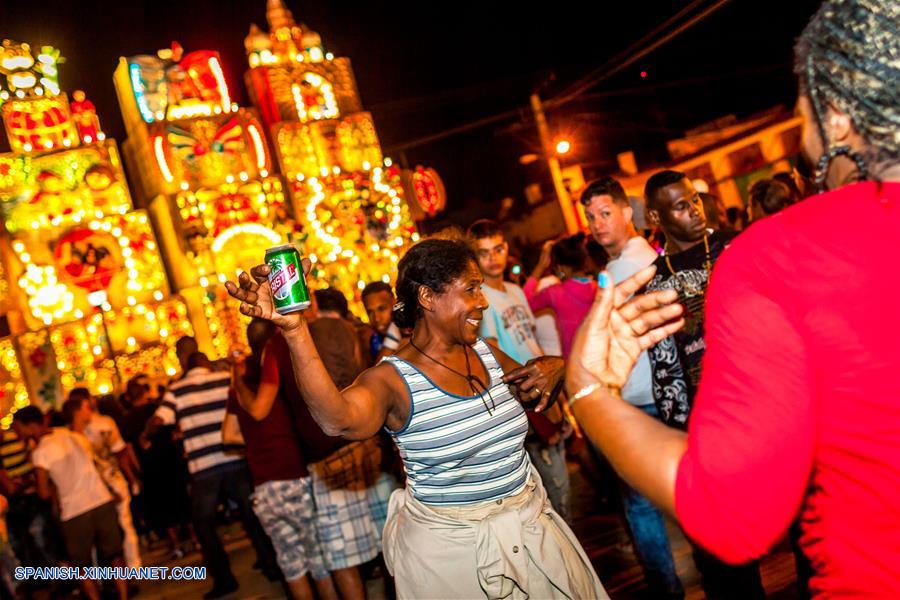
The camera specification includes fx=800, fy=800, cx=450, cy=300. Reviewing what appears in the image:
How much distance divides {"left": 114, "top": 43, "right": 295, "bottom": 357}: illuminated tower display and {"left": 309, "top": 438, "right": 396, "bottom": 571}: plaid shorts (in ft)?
50.5

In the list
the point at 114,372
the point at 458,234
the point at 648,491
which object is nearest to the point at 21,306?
the point at 114,372

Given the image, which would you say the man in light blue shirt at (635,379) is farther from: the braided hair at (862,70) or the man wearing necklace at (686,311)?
the braided hair at (862,70)

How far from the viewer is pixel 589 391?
1.60m

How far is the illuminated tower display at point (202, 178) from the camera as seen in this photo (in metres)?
20.8

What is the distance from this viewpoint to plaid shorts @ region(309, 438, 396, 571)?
5.39 metres

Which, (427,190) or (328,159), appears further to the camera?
(427,190)

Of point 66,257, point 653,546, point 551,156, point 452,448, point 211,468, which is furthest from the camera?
point 551,156

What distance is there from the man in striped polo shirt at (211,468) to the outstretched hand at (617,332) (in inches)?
235

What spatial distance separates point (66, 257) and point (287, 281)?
19.8 m

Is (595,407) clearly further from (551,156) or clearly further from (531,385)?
(551,156)

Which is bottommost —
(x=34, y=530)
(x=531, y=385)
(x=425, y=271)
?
(x=34, y=530)

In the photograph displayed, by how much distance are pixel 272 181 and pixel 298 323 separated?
65.9 ft

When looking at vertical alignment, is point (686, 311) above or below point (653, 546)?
above

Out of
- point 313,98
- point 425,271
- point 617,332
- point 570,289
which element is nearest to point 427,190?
point 313,98
